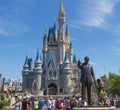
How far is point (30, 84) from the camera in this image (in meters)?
119

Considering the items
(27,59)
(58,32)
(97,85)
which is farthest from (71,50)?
(97,85)

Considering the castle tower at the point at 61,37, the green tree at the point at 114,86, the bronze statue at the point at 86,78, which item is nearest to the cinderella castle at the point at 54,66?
the castle tower at the point at 61,37

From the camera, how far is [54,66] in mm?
118125

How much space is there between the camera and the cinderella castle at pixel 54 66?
115375mm

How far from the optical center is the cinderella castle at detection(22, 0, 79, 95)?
379ft

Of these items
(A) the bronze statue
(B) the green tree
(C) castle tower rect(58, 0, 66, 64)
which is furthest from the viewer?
(C) castle tower rect(58, 0, 66, 64)

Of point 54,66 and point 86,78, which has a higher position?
point 54,66

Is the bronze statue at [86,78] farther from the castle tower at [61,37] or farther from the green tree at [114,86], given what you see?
the castle tower at [61,37]

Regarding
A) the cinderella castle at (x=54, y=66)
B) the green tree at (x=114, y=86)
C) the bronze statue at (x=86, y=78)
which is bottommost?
the bronze statue at (x=86, y=78)

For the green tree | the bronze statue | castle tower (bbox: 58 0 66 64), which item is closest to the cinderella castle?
castle tower (bbox: 58 0 66 64)

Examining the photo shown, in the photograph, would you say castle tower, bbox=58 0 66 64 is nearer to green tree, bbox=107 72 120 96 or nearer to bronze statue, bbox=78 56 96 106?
green tree, bbox=107 72 120 96

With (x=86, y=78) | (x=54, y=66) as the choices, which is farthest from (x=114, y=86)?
(x=86, y=78)

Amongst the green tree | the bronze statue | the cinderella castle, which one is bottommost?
the bronze statue

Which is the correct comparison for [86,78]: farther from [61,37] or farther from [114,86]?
[61,37]
